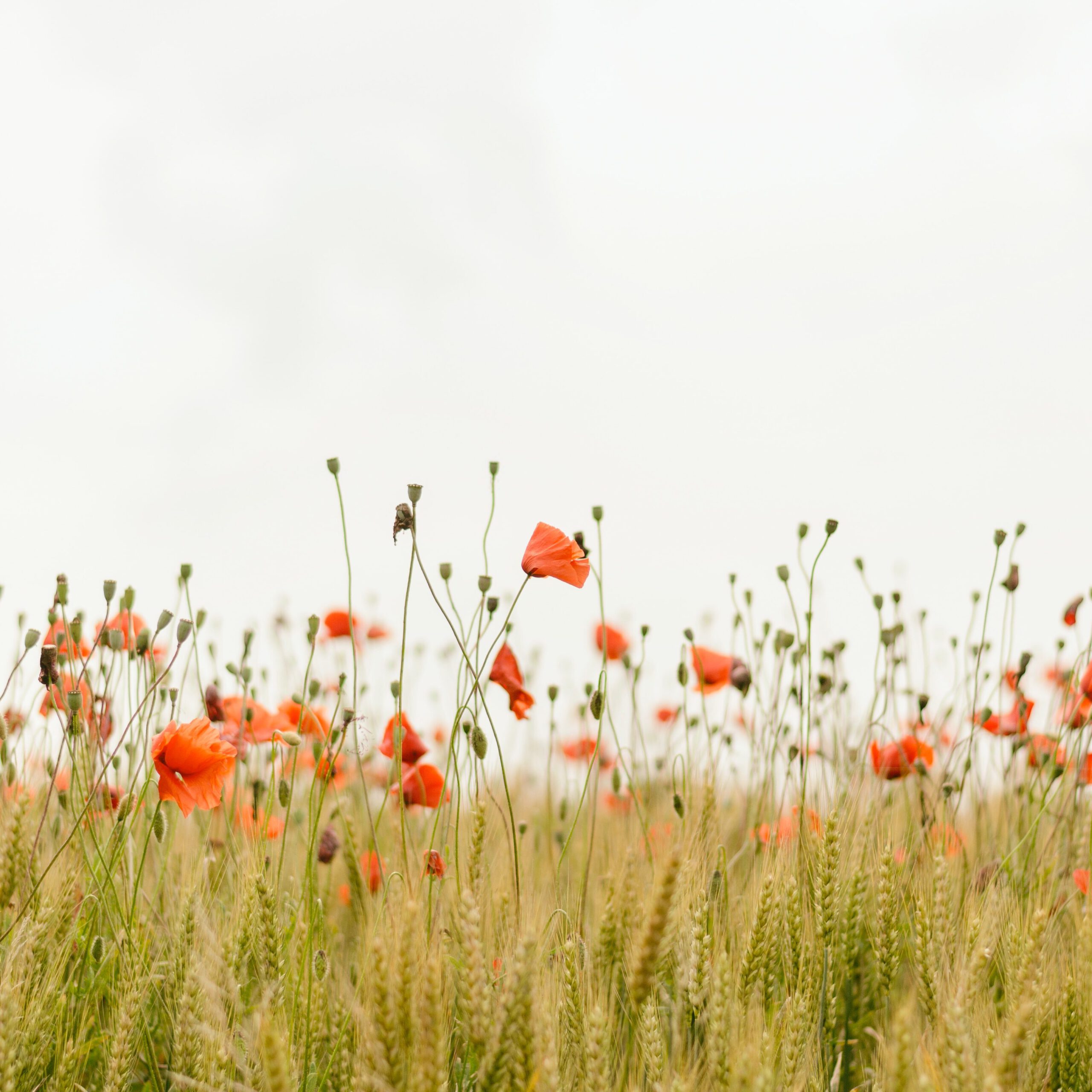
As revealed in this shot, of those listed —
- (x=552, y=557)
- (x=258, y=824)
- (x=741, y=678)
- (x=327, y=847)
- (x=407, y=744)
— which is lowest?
(x=327, y=847)

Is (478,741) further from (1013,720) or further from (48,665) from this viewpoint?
(1013,720)

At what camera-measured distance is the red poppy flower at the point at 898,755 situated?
8.91ft

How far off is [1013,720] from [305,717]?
83.7 inches

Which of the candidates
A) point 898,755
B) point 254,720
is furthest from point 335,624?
point 898,755

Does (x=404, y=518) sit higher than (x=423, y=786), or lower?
higher

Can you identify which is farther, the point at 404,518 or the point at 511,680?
the point at 511,680

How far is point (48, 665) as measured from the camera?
188cm

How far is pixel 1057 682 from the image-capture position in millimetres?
3541

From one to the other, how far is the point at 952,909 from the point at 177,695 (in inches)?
77.5

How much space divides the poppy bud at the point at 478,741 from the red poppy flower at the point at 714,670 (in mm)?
1170

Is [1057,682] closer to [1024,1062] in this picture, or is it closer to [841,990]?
[841,990]

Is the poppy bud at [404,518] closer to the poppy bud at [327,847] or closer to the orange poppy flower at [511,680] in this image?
the orange poppy flower at [511,680]

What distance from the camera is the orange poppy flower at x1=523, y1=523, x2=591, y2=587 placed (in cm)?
206

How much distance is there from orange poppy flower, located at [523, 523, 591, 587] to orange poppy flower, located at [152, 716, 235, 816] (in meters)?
0.73
